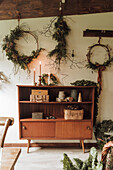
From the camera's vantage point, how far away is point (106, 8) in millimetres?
2828

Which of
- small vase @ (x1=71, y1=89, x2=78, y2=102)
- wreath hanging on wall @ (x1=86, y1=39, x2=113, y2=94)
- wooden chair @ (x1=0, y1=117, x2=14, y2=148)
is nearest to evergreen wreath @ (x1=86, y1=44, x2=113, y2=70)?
wreath hanging on wall @ (x1=86, y1=39, x2=113, y2=94)

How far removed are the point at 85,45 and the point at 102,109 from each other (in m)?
1.33

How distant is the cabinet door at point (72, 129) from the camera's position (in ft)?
8.86

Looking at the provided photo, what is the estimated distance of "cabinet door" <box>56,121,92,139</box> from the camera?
2699mm

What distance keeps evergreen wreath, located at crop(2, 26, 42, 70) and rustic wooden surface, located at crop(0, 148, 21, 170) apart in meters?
1.88

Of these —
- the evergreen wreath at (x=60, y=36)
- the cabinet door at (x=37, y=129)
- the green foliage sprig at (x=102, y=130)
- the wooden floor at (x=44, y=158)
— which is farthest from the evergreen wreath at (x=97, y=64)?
the wooden floor at (x=44, y=158)

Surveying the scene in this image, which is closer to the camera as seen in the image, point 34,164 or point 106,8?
point 34,164

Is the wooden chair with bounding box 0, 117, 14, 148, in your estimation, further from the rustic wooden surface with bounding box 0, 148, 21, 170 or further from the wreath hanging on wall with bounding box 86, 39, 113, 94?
the wreath hanging on wall with bounding box 86, 39, 113, 94

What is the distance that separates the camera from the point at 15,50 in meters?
2.87

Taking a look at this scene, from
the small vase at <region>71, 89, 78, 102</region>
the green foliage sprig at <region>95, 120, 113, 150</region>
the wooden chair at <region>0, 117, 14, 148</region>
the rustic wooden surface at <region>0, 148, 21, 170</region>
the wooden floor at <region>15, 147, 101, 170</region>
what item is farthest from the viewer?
the small vase at <region>71, 89, 78, 102</region>

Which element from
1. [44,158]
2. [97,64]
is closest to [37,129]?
[44,158]

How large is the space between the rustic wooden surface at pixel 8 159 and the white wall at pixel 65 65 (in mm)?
1762

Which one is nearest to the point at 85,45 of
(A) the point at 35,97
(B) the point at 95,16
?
(B) the point at 95,16

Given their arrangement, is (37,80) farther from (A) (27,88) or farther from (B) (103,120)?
(B) (103,120)
